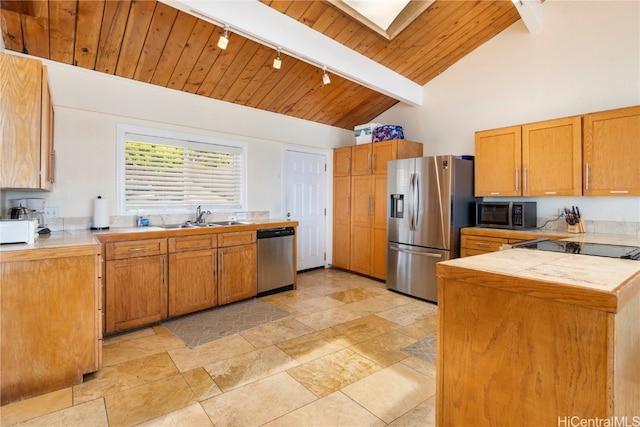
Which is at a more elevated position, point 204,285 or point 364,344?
point 204,285

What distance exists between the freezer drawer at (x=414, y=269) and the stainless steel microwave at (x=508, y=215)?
643 millimetres

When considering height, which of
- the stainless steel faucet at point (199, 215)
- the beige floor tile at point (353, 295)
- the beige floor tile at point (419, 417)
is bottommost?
the beige floor tile at point (419, 417)

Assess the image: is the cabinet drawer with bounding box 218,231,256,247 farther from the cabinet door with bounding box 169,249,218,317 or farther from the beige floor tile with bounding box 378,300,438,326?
the beige floor tile with bounding box 378,300,438,326

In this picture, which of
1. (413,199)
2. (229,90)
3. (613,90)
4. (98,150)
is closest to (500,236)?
(413,199)

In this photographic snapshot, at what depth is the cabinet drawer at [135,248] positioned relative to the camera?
9.32ft

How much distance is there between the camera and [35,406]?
6.36 feet

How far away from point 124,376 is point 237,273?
1.60m

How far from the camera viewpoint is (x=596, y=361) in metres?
0.95

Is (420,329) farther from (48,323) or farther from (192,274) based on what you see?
(48,323)

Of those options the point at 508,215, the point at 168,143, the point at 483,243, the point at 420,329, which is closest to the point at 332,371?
the point at 420,329

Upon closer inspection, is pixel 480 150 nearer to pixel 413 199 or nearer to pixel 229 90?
pixel 413 199

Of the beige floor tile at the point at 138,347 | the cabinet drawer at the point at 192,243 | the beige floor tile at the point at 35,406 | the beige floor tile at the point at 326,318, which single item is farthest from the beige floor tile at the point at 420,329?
the beige floor tile at the point at 35,406

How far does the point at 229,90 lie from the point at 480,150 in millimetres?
3243

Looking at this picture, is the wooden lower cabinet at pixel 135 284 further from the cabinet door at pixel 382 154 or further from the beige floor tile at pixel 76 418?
the cabinet door at pixel 382 154
